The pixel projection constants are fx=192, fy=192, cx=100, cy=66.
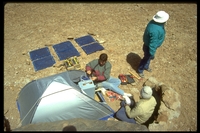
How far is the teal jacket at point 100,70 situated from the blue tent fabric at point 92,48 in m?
1.65

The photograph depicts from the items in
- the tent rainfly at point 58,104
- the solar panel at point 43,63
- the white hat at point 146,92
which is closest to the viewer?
the white hat at point 146,92

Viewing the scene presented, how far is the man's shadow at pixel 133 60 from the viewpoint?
7.24 metres

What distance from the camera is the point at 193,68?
23.1 feet

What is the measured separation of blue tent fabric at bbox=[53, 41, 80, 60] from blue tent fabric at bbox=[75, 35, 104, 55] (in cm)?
36

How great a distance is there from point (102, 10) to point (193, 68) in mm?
5248

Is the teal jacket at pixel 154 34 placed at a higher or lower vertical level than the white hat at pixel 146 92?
higher

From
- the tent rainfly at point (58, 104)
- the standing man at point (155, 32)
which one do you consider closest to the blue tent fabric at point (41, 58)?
the tent rainfly at point (58, 104)

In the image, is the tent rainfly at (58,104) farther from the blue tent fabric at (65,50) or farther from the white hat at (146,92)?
the blue tent fabric at (65,50)

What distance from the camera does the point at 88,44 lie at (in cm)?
788

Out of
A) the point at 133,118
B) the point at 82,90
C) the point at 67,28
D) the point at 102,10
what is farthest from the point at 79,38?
the point at 133,118

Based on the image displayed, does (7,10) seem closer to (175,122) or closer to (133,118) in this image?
(133,118)

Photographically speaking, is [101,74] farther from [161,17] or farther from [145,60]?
[161,17]

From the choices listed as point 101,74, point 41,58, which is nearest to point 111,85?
point 101,74

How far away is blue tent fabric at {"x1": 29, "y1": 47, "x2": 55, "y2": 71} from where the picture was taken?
23.1ft
